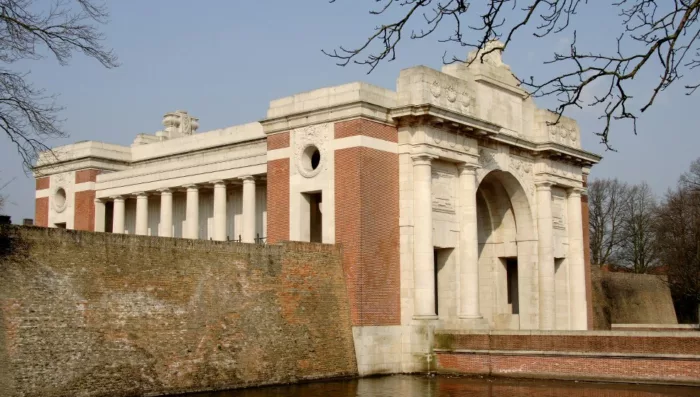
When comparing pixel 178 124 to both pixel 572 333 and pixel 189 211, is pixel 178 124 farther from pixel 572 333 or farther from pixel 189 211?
pixel 572 333

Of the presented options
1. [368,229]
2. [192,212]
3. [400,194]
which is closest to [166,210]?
[192,212]

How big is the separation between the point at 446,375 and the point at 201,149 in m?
16.1

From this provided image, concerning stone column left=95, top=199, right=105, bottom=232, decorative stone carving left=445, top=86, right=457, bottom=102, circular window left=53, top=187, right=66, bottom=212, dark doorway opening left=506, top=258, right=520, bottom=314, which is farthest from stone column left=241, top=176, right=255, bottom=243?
circular window left=53, top=187, right=66, bottom=212

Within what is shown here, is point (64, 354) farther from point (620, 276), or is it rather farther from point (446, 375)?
point (620, 276)

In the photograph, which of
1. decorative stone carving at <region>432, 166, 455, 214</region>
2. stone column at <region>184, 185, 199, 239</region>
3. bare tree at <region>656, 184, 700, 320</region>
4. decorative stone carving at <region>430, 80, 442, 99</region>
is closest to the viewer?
decorative stone carving at <region>430, 80, 442, 99</region>

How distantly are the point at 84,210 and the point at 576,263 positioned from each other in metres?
22.3

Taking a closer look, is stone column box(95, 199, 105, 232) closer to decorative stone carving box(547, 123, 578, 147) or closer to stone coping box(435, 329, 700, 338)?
stone coping box(435, 329, 700, 338)

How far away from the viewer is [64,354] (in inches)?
705

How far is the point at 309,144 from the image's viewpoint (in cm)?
2784

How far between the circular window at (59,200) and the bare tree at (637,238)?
136ft

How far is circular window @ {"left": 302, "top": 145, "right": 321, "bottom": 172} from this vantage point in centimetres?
2806

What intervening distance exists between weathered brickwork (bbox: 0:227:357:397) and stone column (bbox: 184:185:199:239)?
11677mm

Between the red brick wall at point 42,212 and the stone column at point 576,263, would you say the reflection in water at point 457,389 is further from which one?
the red brick wall at point 42,212

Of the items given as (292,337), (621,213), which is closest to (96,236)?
(292,337)
